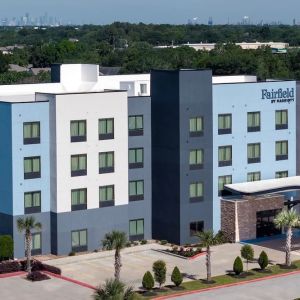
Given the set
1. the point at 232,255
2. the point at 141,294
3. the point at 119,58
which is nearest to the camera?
the point at 141,294

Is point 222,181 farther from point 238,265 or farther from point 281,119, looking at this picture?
point 238,265

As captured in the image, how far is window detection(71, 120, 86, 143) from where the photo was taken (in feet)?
210

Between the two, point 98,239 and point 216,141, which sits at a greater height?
point 216,141

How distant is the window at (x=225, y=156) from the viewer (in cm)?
6906

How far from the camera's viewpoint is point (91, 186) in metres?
65.1

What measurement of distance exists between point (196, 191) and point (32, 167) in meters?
11.6

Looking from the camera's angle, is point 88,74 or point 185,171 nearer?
point 185,171

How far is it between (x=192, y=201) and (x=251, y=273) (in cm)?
1007

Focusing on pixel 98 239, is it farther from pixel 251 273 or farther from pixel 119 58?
pixel 119 58

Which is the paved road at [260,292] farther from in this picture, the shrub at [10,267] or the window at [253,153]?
the window at [253,153]

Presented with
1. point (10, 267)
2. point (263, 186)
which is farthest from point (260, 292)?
point (263, 186)

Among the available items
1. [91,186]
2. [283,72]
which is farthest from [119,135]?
[283,72]

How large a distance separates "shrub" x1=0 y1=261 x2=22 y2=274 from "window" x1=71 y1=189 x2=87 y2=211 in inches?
285

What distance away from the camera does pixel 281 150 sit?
238 ft
